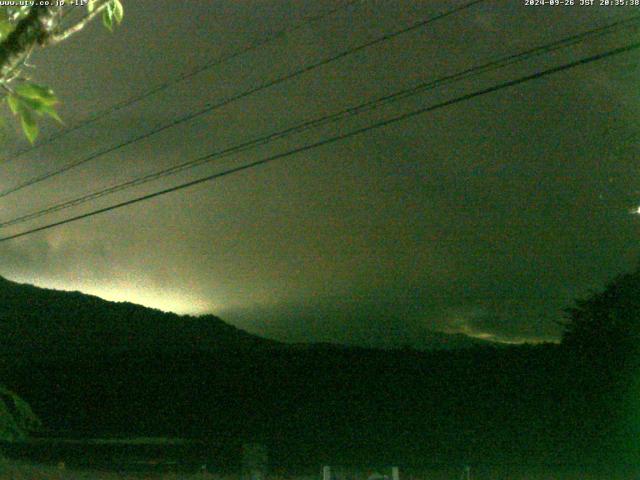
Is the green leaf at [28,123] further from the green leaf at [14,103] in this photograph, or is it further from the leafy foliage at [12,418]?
the leafy foliage at [12,418]

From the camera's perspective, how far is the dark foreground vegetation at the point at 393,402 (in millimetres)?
15758

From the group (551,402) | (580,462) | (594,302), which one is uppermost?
(594,302)

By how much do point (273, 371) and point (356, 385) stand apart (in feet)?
8.12

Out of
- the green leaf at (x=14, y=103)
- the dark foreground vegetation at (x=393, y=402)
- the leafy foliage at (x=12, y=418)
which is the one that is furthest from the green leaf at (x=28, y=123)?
the dark foreground vegetation at (x=393, y=402)

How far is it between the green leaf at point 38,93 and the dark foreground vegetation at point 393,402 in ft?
46.5

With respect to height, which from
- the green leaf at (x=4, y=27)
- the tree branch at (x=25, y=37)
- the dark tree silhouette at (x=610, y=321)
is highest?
the dark tree silhouette at (x=610, y=321)

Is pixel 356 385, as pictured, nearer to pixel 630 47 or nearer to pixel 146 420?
pixel 146 420

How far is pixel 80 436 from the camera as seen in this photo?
23.0m

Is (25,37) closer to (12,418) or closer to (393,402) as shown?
(12,418)

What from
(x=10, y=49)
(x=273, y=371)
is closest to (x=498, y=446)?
(x=273, y=371)

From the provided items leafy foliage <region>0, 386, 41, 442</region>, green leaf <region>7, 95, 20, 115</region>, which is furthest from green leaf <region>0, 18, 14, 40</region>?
leafy foliage <region>0, 386, 41, 442</region>

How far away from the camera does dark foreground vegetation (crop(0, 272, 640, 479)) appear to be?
15758mm

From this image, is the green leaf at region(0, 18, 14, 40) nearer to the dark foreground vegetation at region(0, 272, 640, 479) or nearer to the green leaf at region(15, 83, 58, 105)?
the green leaf at region(15, 83, 58, 105)

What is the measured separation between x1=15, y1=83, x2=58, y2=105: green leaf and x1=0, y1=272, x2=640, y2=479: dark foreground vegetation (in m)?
14.2
